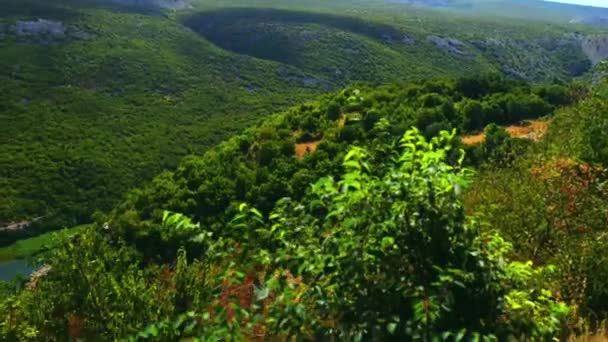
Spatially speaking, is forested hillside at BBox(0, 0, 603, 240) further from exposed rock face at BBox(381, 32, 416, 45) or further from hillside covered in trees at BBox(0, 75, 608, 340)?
hillside covered in trees at BBox(0, 75, 608, 340)

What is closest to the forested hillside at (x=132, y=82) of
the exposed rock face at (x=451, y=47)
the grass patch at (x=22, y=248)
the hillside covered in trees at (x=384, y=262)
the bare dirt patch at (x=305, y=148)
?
the exposed rock face at (x=451, y=47)

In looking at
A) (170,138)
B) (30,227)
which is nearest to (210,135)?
(170,138)

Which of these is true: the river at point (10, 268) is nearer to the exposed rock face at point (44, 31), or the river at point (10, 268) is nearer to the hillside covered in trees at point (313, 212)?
the hillside covered in trees at point (313, 212)

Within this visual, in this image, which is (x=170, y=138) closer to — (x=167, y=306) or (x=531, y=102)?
(x=531, y=102)

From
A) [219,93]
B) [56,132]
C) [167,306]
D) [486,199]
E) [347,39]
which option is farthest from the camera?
[347,39]

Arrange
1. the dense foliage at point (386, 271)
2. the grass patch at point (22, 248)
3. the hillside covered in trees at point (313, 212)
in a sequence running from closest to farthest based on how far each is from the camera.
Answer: the dense foliage at point (386, 271)
the hillside covered in trees at point (313, 212)
the grass patch at point (22, 248)

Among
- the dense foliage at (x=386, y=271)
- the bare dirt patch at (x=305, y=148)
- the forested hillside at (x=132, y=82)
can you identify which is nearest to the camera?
the dense foliage at (x=386, y=271)

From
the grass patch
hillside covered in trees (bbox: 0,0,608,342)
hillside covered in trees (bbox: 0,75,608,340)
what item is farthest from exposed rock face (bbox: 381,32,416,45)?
hillside covered in trees (bbox: 0,75,608,340)

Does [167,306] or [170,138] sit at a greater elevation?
[167,306]
